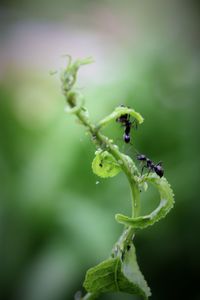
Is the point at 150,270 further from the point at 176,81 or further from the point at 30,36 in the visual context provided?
the point at 30,36

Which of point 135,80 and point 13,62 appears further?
point 13,62

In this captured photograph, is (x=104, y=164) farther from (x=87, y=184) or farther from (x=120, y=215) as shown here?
(x=87, y=184)

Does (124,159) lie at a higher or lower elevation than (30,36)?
lower

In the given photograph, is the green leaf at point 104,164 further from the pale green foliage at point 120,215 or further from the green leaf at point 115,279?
the green leaf at point 115,279

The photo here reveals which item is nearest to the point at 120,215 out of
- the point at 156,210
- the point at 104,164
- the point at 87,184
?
the point at 156,210

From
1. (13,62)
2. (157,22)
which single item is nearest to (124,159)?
(13,62)

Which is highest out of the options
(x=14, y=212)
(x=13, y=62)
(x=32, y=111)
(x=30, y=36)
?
(x=30, y=36)

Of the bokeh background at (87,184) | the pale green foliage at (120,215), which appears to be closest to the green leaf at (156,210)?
the pale green foliage at (120,215)

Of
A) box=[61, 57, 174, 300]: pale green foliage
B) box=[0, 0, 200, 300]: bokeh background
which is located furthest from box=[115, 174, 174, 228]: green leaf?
box=[0, 0, 200, 300]: bokeh background
